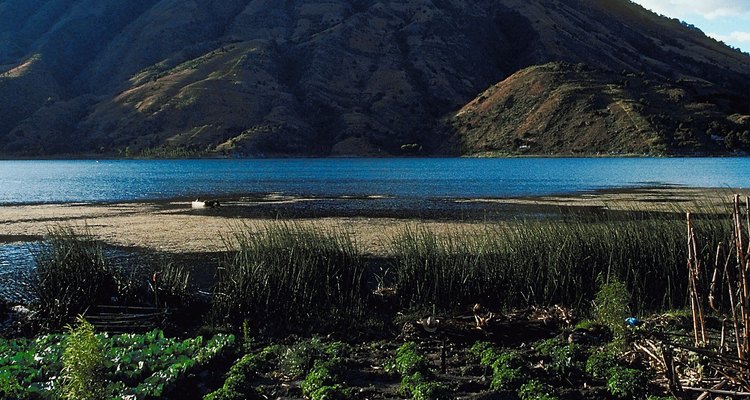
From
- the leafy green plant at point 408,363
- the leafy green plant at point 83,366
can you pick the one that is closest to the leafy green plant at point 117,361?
the leafy green plant at point 83,366

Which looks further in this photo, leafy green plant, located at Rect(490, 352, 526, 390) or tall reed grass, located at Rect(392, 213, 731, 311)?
tall reed grass, located at Rect(392, 213, 731, 311)

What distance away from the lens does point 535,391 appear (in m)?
8.77

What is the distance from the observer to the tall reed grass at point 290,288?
13.6m

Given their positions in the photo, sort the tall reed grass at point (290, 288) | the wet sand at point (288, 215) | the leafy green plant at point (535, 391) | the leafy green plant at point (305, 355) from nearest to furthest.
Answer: the leafy green plant at point (535, 391) → the leafy green plant at point (305, 355) → the tall reed grass at point (290, 288) → the wet sand at point (288, 215)

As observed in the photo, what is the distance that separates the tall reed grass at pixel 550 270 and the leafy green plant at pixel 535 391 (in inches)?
218

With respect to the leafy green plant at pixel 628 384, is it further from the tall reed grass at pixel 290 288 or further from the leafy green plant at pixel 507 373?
the tall reed grass at pixel 290 288

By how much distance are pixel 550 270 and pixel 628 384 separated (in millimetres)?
5917

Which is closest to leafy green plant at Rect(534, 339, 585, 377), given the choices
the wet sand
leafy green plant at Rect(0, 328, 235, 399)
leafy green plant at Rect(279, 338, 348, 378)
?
leafy green plant at Rect(279, 338, 348, 378)

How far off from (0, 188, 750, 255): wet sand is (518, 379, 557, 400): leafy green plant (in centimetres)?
1220

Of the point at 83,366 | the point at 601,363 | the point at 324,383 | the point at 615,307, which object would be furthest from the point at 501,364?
the point at 83,366

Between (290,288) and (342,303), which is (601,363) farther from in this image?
(290,288)

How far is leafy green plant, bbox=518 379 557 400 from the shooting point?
856 centimetres

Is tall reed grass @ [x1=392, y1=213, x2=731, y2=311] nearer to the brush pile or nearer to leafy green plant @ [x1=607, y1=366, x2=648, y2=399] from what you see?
the brush pile

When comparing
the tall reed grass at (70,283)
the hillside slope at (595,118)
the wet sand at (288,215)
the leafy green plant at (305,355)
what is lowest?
the wet sand at (288,215)
